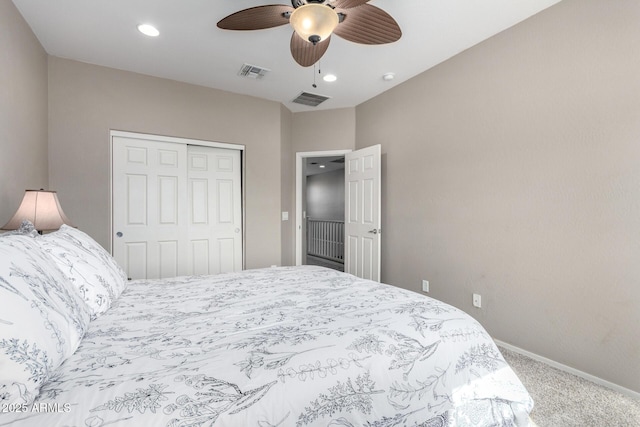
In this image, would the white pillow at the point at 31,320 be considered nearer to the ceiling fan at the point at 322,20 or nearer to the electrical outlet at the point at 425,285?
the ceiling fan at the point at 322,20

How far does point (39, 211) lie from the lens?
6.44 feet

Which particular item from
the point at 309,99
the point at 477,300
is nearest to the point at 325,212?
the point at 309,99

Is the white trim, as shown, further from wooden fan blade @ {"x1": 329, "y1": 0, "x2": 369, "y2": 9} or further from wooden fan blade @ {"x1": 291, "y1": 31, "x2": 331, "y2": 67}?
wooden fan blade @ {"x1": 329, "y1": 0, "x2": 369, "y2": 9}

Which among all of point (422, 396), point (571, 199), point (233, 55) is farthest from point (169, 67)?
point (571, 199)

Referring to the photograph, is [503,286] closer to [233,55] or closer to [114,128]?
[233,55]

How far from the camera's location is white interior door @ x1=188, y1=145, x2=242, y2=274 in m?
3.70

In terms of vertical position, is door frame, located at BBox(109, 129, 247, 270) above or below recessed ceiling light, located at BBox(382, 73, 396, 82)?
below

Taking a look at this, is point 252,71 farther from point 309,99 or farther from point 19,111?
point 19,111

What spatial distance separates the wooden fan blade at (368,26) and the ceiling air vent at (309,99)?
6.36 ft

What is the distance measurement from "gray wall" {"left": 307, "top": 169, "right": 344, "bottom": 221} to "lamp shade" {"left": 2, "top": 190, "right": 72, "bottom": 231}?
6.51 meters

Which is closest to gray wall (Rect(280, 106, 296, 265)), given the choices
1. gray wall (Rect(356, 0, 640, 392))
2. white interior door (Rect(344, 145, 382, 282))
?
white interior door (Rect(344, 145, 382, 282))

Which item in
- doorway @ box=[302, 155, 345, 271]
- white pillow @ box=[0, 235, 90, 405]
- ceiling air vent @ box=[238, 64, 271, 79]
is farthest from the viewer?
doorway @ box=[302, 155, 345, 271]

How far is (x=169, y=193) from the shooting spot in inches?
138

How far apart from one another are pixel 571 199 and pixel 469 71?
4.93 feet
